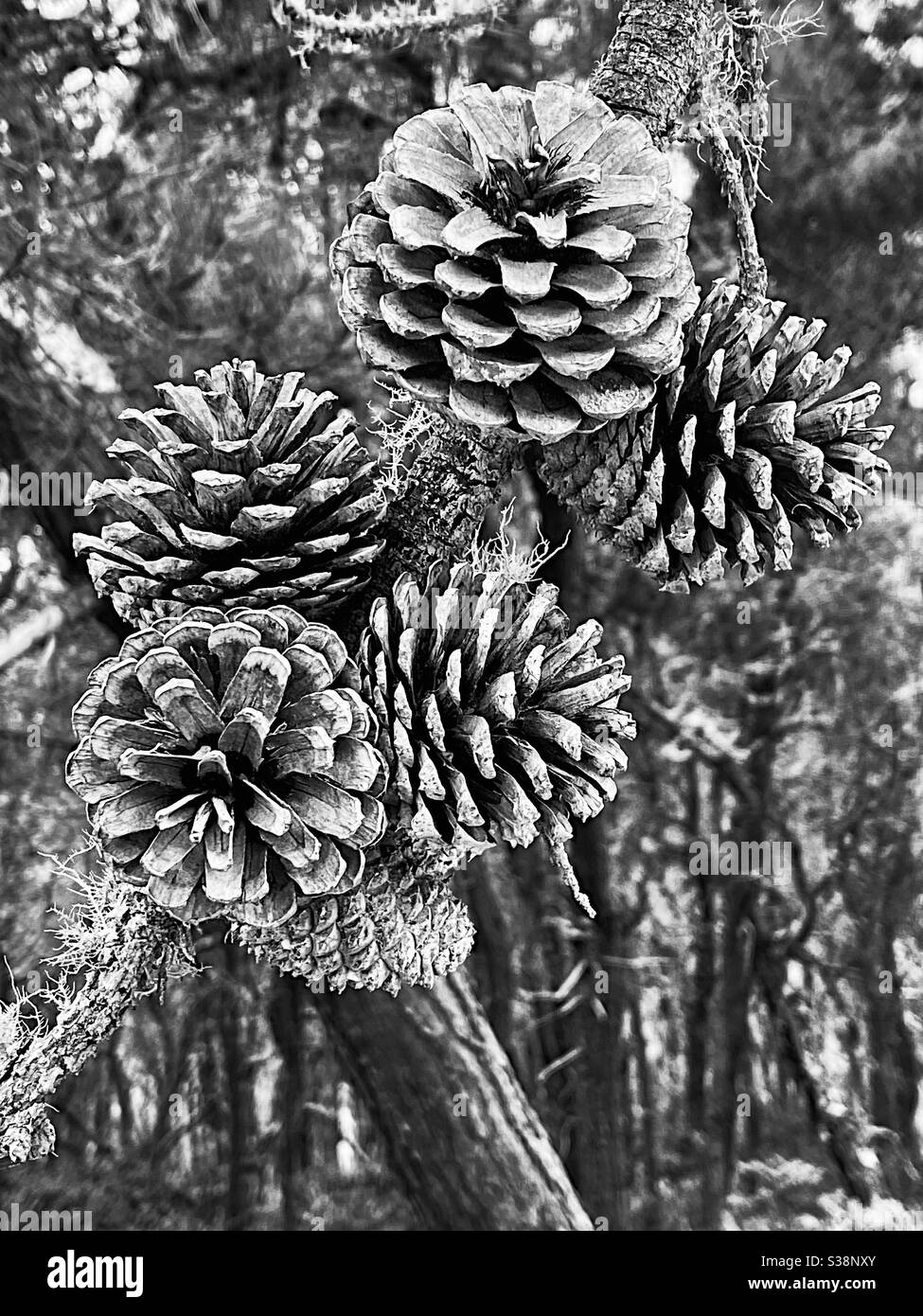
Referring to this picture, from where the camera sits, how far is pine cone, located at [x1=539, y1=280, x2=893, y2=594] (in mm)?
362

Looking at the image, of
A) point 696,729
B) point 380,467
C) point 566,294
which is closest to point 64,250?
point 380,467

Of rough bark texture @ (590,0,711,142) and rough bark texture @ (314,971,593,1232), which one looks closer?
rough bark texture @ (590,0,711,142)

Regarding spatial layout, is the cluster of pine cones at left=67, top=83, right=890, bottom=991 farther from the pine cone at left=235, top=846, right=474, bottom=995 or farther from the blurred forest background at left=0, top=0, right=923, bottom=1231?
the blurred forest background at left=0, top=0, right=923, bottom=1231

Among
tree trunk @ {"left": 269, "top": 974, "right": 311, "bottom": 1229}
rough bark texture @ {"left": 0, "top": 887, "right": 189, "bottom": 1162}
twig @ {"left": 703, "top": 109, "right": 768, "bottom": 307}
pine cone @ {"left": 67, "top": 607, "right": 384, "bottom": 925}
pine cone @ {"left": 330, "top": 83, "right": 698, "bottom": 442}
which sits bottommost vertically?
tree trunk @ {"left": 269, "top": 974, "right": 311, "bottom": 1229}

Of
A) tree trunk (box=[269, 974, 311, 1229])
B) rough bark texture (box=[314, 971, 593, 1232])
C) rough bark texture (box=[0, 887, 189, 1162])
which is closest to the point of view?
rough bark texture (box=[0, 887, 189, 1162])

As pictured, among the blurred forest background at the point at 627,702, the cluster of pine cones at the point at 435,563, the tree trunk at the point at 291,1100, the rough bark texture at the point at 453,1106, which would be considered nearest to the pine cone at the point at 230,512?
the cluster of pine cones at the point at 435,563

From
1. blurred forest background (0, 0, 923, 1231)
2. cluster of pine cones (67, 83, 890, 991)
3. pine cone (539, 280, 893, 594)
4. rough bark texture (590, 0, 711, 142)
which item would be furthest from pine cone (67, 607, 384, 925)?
blurred forest background (0, 0, 923, 1231)

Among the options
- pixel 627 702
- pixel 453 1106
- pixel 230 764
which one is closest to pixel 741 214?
pixel 230 764

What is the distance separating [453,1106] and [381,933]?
63 centimetres

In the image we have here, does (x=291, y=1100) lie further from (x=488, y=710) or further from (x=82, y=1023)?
(x=488, y=710)

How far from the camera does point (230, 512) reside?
1.23 ft

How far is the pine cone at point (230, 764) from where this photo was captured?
33 centimetres

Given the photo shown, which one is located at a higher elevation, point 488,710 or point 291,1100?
point 488,710

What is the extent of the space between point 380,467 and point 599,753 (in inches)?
6.3
